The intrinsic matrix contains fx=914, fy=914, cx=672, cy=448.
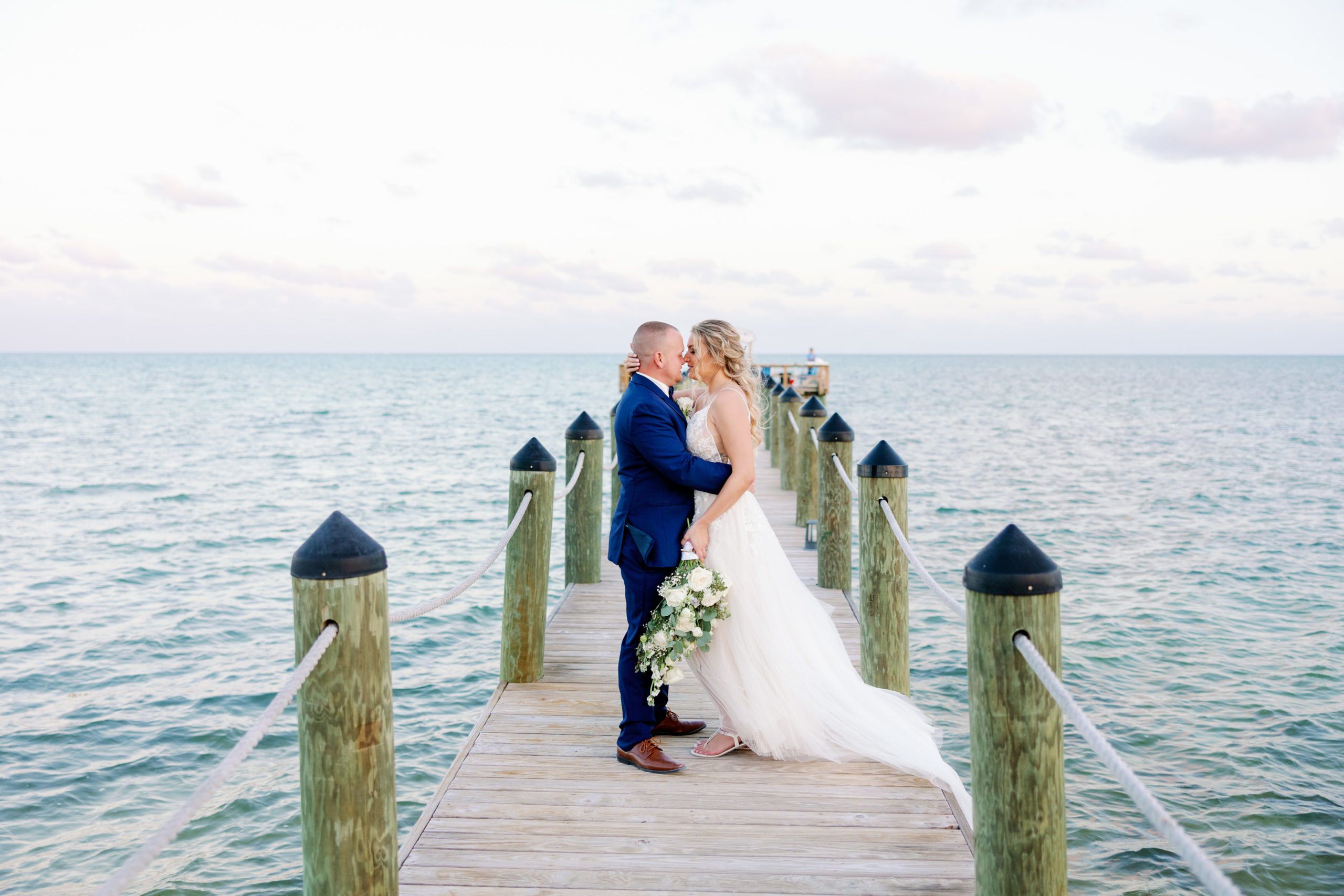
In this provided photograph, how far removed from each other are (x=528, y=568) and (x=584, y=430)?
189 cm

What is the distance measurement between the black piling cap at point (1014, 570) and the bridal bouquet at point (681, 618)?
5.05 feet

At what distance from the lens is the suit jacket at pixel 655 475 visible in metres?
3.85

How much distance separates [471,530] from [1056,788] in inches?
590

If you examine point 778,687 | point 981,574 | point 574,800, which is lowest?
point 574,800

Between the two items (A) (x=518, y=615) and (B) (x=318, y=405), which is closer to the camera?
(A) (x=518, y=615)

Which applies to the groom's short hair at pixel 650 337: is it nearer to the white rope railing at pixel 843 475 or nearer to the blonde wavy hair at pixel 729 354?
the blonde wavy hair at pixel 729 354

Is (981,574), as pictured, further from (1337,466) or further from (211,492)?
(1337,466)

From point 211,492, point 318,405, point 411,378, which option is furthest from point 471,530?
point 411,378

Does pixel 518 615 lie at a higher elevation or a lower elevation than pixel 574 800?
higher

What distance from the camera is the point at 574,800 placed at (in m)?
3.70

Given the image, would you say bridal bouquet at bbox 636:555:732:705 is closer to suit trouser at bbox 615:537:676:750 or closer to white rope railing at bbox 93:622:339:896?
suit trouser at bbox 615:537:676:750

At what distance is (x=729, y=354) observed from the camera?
4.01 m

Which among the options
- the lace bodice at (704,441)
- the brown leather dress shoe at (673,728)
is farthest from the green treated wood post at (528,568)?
the lace bodice at (704,441)

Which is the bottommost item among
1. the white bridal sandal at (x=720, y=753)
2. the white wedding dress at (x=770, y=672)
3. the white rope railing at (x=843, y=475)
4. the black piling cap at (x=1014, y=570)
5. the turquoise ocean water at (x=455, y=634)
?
the turquoise ocean water at (x=455, y=634)
